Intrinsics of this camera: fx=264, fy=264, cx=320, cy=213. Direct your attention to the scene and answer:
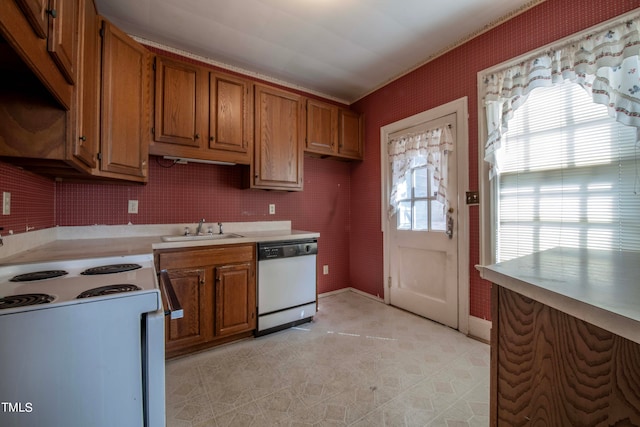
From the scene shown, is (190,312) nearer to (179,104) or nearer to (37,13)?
(179,104)

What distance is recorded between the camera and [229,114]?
243 cm

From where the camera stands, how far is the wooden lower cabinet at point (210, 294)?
1.96 m

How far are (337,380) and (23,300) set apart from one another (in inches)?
63.0

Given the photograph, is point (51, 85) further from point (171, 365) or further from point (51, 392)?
point (171, 365)

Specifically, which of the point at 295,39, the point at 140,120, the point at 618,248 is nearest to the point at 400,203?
Result: the point at 618,248

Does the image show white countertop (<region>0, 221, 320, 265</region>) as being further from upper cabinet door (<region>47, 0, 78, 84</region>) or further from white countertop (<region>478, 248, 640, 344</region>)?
white countertop (<region>478, 248, 640, 344</region>)

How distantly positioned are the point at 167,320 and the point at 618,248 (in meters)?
2.93

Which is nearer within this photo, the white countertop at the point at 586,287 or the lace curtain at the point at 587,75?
the white countertop at the point at 586,287

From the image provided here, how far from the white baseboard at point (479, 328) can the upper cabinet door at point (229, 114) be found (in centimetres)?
254

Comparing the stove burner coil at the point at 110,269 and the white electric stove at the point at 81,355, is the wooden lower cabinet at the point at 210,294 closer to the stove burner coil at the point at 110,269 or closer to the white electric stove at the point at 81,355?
the stove burner coil at the point at 110,269

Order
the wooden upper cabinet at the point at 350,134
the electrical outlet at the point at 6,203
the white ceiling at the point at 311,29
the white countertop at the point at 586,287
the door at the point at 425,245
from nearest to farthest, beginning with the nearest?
the white countertop at the point at 586,287 < the electrical outlet at the point at 6,203 < the white ceiling at the point at 311,29 < the door at the point at 425,245 < the wooden upper cabinet at the point at 350,134

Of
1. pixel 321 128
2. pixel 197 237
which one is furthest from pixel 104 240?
pixel 321 128

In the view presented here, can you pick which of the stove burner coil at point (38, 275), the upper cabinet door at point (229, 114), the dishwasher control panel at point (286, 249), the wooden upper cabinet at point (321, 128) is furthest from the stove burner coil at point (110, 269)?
the wooden upper cabinet at point (321, 128)

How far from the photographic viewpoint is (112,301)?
0.85 meters
